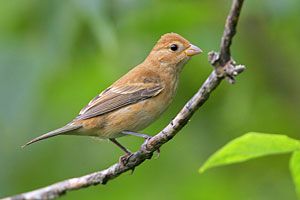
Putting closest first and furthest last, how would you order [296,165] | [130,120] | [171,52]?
[296,165] < [130,120] < [171,52]

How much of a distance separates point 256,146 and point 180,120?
42 centimetres

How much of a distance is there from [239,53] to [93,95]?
1485 mm

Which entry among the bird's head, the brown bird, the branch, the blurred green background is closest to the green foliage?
the branch

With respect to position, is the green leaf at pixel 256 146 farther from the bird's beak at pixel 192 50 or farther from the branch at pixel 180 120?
the bird's beak at pixel 192 50

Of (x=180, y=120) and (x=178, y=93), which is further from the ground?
(x=180, y=120)

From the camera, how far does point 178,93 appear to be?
19.6 feet

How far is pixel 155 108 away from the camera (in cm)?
553

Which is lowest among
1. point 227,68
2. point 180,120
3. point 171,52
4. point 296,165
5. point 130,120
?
point 130,120

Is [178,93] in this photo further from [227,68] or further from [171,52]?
[227,68]

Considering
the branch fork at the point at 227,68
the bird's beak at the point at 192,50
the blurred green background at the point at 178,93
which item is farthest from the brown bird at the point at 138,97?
the branch fork at the point at 227,68

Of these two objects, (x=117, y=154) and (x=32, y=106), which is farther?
(x=117, y=154)

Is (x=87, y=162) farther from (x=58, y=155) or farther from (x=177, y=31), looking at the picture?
(x=177, y=31)

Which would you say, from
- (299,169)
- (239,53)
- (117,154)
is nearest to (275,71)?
→ (239,53)

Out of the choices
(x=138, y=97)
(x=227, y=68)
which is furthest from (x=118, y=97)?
(x=227, y=68)
